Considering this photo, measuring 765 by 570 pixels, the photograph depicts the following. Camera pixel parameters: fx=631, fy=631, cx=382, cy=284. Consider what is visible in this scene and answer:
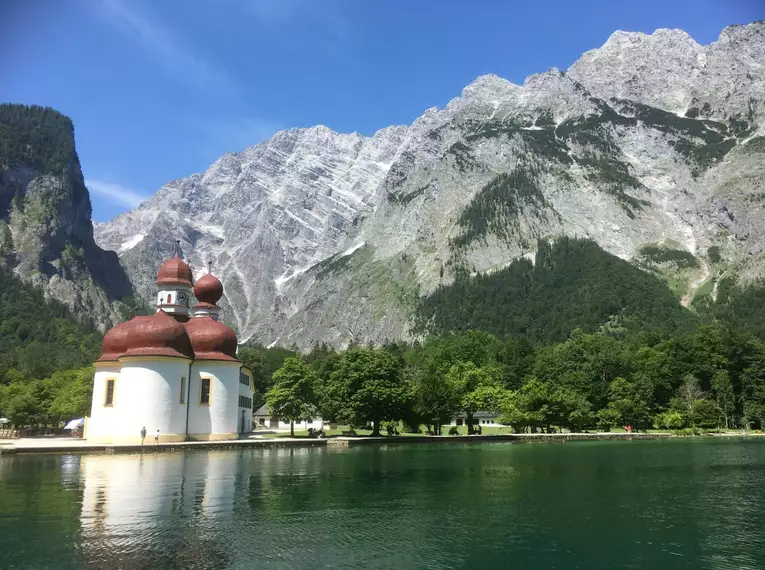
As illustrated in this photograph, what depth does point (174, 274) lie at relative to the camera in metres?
70.2

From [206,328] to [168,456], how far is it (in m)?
17.6

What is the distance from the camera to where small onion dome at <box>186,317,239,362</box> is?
63.8m

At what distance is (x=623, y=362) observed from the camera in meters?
108

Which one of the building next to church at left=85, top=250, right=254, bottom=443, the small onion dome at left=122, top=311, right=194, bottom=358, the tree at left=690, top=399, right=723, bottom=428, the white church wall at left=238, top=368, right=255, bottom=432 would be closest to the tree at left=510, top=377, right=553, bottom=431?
the tree at left=690, top=399, right=723, bottom=428

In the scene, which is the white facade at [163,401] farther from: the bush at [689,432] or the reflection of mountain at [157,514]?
the bush at [689,432]

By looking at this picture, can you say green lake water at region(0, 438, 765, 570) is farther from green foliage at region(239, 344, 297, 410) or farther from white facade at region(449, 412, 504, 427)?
green foliage at region(239, 344, 297, 410)

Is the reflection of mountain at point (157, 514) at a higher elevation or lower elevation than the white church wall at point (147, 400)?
lower

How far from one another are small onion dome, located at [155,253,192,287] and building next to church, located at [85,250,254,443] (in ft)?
10.9

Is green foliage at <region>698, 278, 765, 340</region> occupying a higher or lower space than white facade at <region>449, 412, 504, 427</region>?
higher

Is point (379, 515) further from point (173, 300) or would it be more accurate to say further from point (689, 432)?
point (689, 432)

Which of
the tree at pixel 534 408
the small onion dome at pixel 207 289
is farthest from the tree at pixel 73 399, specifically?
the tree at pixel 534 408

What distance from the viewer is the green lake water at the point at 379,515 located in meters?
18.5

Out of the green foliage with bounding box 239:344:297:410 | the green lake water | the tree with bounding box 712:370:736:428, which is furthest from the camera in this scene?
the green foliage with bounding box 239:344:297:410

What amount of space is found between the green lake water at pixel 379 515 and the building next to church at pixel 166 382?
45.8ft
